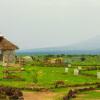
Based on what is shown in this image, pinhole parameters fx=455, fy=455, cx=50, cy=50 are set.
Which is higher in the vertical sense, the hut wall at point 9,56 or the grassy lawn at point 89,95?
the hut wall at point 9,56

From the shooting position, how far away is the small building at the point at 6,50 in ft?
204

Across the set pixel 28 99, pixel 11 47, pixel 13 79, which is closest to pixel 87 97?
pixel 28 99

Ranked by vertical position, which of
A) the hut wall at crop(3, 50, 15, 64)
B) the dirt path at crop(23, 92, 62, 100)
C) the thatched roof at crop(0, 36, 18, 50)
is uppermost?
the thatched roof at crop(0, 36, 18, 50)

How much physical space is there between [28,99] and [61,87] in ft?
23.7

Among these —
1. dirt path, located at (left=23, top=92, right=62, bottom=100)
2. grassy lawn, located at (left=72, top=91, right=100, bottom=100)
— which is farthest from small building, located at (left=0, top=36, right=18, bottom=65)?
dirt path, located at (left=23, top=92, right=62, bottom=100)

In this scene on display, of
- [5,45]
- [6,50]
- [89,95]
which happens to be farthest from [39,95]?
[6,50]

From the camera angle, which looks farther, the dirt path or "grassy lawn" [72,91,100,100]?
"grassy lawn" [72,91,100,100]

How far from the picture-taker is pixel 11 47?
6250 cm

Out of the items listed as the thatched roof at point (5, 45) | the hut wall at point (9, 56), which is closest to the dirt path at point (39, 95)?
the hut wall at point (9, 56)

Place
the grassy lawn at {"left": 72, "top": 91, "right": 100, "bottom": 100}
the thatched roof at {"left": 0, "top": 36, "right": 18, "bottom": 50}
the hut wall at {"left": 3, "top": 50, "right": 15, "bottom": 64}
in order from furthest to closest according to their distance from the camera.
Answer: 1. the hut wall at {"left": 3, "top": 50, "right": 15, "bottom": 64}
2. the thatched roof at {"left": 0, "top": 36, "right": 18, "bottom": 50}
3. the grassy lawn at {"left": 72, "top": 91, "right": 100, "bottom": 100}

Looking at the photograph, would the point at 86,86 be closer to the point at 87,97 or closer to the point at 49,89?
the point at 49,89

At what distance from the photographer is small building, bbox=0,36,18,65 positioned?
6212 centimetres

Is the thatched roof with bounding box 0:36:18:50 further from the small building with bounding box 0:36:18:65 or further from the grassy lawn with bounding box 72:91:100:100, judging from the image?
the grassy lawn with bounding box 72:91:100:100

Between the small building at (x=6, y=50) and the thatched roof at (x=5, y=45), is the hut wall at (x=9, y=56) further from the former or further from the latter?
the thatched roof at (x=5, y=45)
